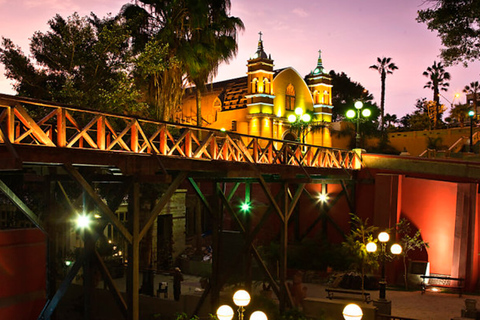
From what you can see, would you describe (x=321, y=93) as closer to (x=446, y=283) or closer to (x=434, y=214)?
(x=434, y=214)

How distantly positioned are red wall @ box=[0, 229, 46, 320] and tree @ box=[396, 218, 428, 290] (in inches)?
511

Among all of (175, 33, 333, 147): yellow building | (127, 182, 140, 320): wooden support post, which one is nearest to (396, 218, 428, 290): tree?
(127, 182, 140, 320): wooden support post

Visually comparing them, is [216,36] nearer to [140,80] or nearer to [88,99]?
[140,80]

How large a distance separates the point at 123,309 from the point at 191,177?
4.40m

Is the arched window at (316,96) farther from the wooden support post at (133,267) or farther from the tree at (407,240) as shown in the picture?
the wooden support post at (133,267)

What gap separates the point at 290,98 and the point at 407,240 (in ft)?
75.6

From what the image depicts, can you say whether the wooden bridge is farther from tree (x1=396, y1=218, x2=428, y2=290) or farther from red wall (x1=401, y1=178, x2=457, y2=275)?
red wall (x1=401, y1=178, x2=457, y2=275)

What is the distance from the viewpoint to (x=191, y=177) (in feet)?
45.2

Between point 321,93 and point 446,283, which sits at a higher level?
point 321,93

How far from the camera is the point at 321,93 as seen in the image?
1698 inches

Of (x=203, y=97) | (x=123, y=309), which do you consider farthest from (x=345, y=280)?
(x=203, y=97)

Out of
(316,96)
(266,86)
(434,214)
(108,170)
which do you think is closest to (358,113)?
(434,214)

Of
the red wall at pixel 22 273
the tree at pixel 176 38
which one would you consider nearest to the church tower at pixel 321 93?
the tree at pixel 176 38

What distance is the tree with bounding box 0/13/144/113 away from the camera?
17.0 m
